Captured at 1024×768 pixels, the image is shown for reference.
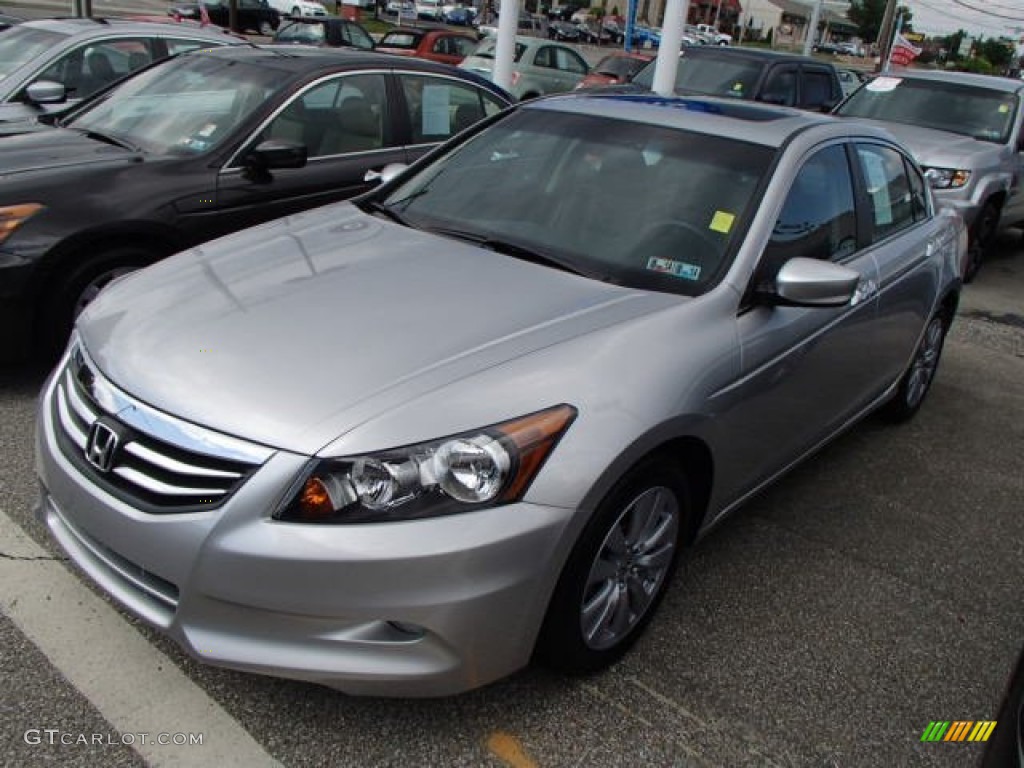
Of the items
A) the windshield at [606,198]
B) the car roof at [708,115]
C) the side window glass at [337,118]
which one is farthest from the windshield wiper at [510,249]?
the side window glass at [337,118]

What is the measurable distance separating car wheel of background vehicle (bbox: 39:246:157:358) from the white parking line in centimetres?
149

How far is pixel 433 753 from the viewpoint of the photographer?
239cm

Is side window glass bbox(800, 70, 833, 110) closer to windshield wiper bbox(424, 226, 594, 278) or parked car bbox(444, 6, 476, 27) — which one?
windshield wiper bbox(424, 226, 594, 278)

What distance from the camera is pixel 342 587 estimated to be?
2.12 metres

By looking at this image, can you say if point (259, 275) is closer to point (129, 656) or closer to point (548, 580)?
point (129, 656)

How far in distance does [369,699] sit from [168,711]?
52 centimetres

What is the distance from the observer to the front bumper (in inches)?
83.8

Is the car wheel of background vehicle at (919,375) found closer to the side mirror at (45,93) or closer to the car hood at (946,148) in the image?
the car hood at (946,148)

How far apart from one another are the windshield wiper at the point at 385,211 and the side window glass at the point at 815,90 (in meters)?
9.79

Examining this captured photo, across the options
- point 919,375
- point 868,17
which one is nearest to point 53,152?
point 919,375

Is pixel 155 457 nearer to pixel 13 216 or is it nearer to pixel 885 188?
pixel 13 216

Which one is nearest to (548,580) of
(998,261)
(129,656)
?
(129,656)

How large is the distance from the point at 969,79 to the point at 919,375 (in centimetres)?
584

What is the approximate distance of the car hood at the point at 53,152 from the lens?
4.49 meters
